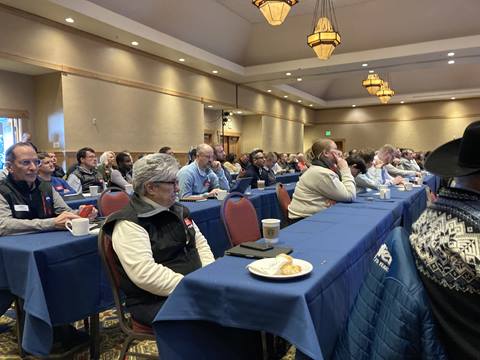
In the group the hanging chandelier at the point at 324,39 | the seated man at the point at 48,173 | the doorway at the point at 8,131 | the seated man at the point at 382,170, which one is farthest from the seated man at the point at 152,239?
the doorway at the point at 8,131

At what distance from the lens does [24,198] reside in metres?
2.51

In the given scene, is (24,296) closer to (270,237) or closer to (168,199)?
(168,199)

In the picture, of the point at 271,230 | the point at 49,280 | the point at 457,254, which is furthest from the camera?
the point at 49,280

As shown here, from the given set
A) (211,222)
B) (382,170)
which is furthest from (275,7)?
(211,222)

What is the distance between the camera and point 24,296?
208cm

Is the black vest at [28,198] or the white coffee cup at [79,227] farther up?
the black vest at [28,198]

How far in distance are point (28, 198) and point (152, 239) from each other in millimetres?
1220

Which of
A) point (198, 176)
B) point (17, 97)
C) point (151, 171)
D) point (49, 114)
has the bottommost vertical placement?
point (198, 176)

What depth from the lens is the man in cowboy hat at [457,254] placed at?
3.12 feet

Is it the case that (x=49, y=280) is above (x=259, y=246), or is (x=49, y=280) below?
below

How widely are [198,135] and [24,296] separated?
30.4 ft

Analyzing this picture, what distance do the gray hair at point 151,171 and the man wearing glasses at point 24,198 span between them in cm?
83

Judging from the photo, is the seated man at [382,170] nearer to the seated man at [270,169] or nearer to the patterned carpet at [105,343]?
the seated man at [270,169]

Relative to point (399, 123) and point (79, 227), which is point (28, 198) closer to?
point (79, 227)
